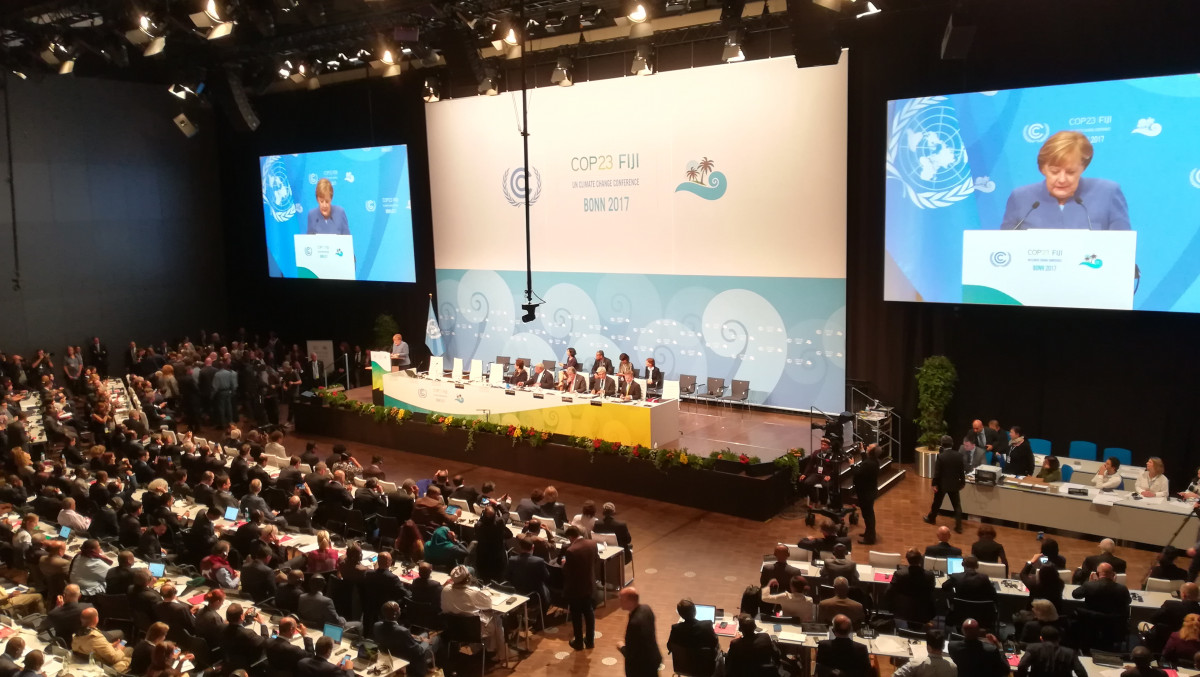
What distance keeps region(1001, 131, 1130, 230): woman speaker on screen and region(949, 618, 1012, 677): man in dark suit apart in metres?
6.86

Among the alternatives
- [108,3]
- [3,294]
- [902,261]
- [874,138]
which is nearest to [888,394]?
[902,261]

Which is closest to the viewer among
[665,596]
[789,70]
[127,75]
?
[665,596]

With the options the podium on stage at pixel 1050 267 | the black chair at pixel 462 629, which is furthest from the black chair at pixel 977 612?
the podium on stage at pixel 1050 267

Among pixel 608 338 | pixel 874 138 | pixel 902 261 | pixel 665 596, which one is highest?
pixel 874 138

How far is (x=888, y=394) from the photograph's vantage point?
42.2 feet

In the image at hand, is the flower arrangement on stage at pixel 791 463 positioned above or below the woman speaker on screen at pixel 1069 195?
below

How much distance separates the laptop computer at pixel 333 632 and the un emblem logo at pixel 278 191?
15071 millimetres

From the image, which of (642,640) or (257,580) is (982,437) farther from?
(257,580)

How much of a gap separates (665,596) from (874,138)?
292 inches

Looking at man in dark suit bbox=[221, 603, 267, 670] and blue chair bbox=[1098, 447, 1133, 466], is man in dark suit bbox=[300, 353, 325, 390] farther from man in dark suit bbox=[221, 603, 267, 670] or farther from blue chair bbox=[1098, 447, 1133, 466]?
blue chair bbox=[1098, 447, 1133, 466]

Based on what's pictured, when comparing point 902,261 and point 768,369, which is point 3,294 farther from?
point 902,261

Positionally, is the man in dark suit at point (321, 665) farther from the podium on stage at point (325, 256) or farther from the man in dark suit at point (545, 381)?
the podium on stage at point (325, 256)

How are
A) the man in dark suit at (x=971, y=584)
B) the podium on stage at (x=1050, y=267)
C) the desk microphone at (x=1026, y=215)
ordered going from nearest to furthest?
1. the man in dark suit at (x=971, y=584)
2. the podium on stage at (x=1050, y=267)
3. the desk microphone at (x=1026, y=215)

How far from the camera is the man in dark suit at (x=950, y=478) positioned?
9914mm
